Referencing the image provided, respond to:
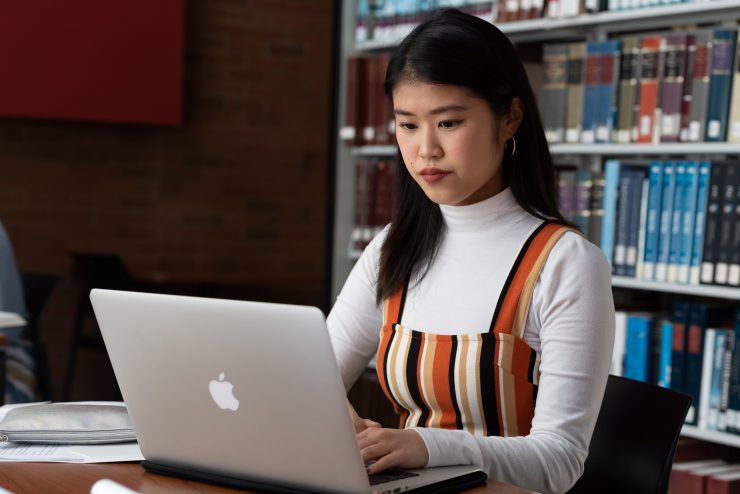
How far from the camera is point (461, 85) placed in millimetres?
1604

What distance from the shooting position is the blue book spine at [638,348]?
9.63 feet

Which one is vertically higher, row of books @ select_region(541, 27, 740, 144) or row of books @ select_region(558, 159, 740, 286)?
row of books @ select_region(541, 27, 740, 144)

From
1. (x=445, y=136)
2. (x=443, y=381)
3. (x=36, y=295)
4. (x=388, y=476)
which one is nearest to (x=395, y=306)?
(x=443, y=381)

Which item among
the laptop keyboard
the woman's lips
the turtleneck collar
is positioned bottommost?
the laptop keyboard

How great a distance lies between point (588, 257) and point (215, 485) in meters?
0.66

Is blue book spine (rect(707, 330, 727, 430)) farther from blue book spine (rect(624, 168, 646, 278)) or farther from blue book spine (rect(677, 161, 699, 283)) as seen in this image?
blue book spine (rect(624, 168, 646, 278))

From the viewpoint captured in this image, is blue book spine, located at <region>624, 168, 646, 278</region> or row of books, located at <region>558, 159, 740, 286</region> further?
blue book spine, located at <region>624, 168, 646, 278</region>

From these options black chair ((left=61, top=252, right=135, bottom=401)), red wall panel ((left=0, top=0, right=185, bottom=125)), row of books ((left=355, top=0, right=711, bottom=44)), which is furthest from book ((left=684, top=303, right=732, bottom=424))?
red wall panel ((left=0, top=0, right=185, bottom=125))

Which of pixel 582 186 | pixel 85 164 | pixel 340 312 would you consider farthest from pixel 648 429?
pixel 85 164

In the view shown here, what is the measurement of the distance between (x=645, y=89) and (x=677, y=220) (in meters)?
0.37

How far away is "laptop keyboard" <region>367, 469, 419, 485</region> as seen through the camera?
123cm

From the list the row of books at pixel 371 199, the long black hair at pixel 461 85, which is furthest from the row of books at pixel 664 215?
the long black hair at pixel 461 85

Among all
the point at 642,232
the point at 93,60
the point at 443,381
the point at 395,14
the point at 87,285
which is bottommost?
the point at 87,285

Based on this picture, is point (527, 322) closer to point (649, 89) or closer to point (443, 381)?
point (443, 381)
